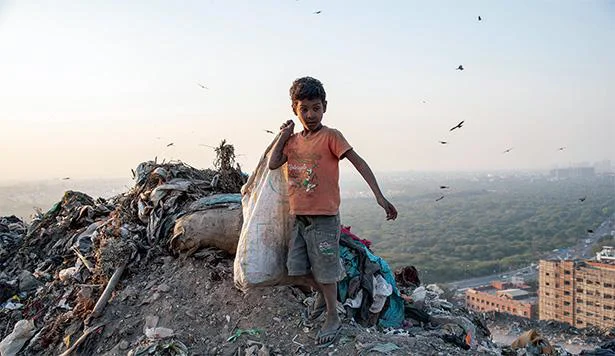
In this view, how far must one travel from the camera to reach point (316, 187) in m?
2.78

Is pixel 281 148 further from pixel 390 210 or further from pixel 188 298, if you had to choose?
pixel 188 298

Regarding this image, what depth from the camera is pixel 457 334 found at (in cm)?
343

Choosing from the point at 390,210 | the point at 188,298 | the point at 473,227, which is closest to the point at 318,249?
the point at 390,210

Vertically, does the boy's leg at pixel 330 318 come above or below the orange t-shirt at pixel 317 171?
below

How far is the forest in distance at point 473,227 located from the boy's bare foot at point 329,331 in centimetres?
1963

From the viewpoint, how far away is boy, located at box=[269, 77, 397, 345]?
8.96 feet

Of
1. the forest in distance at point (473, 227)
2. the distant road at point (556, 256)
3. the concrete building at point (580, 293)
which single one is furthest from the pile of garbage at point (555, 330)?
the distant road at point (556, 256)

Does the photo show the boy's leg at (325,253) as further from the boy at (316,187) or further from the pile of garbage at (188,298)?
the pile of garbage at (188,298)

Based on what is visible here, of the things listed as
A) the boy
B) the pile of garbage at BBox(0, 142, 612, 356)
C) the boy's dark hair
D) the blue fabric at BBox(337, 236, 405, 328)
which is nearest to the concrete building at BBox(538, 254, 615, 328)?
the pile of garbage at BBox(0, 142, 612, 356)

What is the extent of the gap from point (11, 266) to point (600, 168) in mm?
84773

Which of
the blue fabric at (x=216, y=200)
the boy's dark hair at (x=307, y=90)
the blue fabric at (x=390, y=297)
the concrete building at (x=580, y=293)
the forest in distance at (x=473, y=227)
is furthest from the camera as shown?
the forest in distance at (x=473, y=227)

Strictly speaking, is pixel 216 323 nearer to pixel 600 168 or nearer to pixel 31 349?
pixel 31 349

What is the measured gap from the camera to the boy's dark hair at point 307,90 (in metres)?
2.69

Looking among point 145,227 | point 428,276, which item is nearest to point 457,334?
point 145,227
